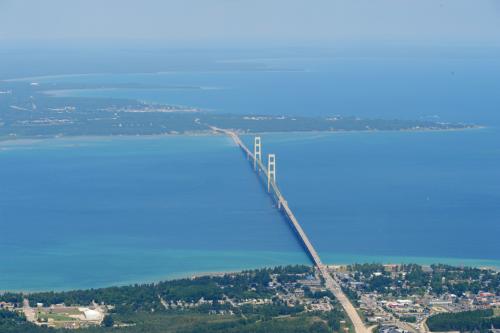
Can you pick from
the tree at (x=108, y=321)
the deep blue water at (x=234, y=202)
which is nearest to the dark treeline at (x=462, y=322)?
the deep blue water at (x=234, y=202)

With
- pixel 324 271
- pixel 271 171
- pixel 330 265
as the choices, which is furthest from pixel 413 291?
pixel 271 171

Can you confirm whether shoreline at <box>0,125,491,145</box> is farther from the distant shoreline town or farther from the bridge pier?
the distant shoreline town

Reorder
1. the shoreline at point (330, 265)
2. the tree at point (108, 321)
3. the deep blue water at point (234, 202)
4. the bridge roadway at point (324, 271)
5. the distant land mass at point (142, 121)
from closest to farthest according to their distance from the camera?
the tree at point (108, 321), the bridge roadway at point (324, 271), the shoreline at point (330, 265), the deep blue water at point (234, 202), the distant land mass at point (142, 121)

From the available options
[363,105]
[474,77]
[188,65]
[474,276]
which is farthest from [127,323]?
[188,65]

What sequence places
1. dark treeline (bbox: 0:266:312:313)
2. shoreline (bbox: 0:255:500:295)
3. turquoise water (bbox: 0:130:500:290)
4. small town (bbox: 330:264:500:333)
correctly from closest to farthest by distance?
small town (bbox: 330:264:500:333)
dark treeline (bbox: 0:266:312:313)
shoreline (bbox: 0:255:500:295)
turquoise water (bbox: 0:130:500:290)

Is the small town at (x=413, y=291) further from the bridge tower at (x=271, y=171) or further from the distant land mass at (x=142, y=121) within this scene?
the distant land mass at (x=142, y=121)

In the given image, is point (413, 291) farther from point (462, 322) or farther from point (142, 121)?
point (142, 121)

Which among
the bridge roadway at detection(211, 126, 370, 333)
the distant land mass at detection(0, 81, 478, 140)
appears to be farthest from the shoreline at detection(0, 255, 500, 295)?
the distant land mass at detection(0, 81, 478, 140)
